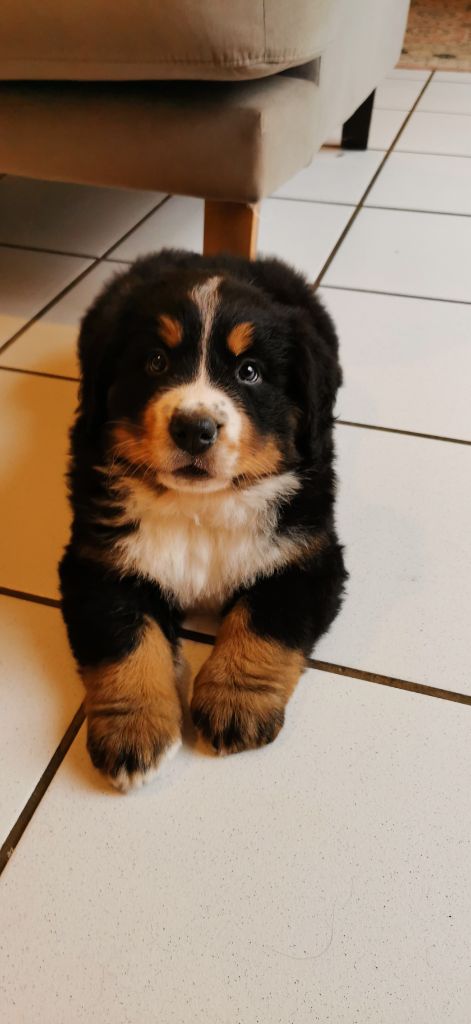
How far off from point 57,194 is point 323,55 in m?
1.16

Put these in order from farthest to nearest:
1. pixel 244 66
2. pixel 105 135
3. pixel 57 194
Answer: pixel 57 194, pixel 105 135, pixel 244 66

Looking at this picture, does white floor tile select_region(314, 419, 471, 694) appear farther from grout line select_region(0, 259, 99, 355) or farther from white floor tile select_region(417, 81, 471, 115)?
white floor tile select_region(417, 81, 471, 115)

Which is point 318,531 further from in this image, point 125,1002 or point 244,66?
point 244,66

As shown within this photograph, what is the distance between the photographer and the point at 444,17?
4922mm

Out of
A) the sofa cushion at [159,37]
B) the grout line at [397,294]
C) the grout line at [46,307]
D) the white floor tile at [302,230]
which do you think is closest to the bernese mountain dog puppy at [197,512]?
the sofa cushion at [159,37]

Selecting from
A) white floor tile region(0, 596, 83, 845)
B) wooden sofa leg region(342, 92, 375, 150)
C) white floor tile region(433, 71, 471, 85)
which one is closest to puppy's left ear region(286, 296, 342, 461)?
white floor tile region(0, 596, 83, 845)

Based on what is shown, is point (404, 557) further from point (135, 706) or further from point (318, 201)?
point (318, 201)

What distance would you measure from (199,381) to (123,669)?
1.30ft

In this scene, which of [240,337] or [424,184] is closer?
[240,337]

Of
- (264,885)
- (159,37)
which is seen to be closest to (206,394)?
(264,885)

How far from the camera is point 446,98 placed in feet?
11.6

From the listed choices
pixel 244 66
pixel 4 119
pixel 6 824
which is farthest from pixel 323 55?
pixel 6 824

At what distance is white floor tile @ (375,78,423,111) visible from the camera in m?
3.47

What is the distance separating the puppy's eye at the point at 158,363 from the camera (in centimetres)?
104
